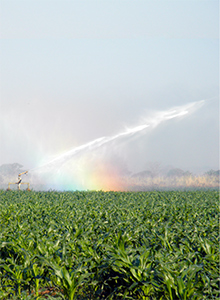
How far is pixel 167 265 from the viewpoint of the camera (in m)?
4.54

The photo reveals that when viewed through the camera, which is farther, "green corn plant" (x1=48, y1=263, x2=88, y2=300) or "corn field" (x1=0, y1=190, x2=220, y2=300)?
"green corn plant" (x1=48, y1=263, x2=88, y2=300)

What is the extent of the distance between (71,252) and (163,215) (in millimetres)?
4357

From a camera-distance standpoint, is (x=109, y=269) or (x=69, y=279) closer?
(x=69, y=279)

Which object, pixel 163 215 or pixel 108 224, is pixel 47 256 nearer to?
pixel 108 224

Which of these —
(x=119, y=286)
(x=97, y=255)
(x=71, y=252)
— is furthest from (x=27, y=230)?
(x=119, y=286)

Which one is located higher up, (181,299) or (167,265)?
(167,265)

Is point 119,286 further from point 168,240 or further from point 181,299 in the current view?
point 168,240

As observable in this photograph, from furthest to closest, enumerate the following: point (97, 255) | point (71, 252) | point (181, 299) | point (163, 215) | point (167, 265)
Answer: point (163, 215) < point (71, 252) < point (97, 255) < point (167, 265) < point (181, 299)

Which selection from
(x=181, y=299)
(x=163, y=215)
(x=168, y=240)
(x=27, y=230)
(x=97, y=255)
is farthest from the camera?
(x=163, y=215)

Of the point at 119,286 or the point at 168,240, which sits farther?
the point at 168,240

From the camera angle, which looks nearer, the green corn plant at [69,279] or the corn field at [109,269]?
the corn field at [109,269]

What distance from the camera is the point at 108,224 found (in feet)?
25.8

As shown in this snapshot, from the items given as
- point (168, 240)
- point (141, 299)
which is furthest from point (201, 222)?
point (141, 299)

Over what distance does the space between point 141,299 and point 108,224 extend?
10.4ft
